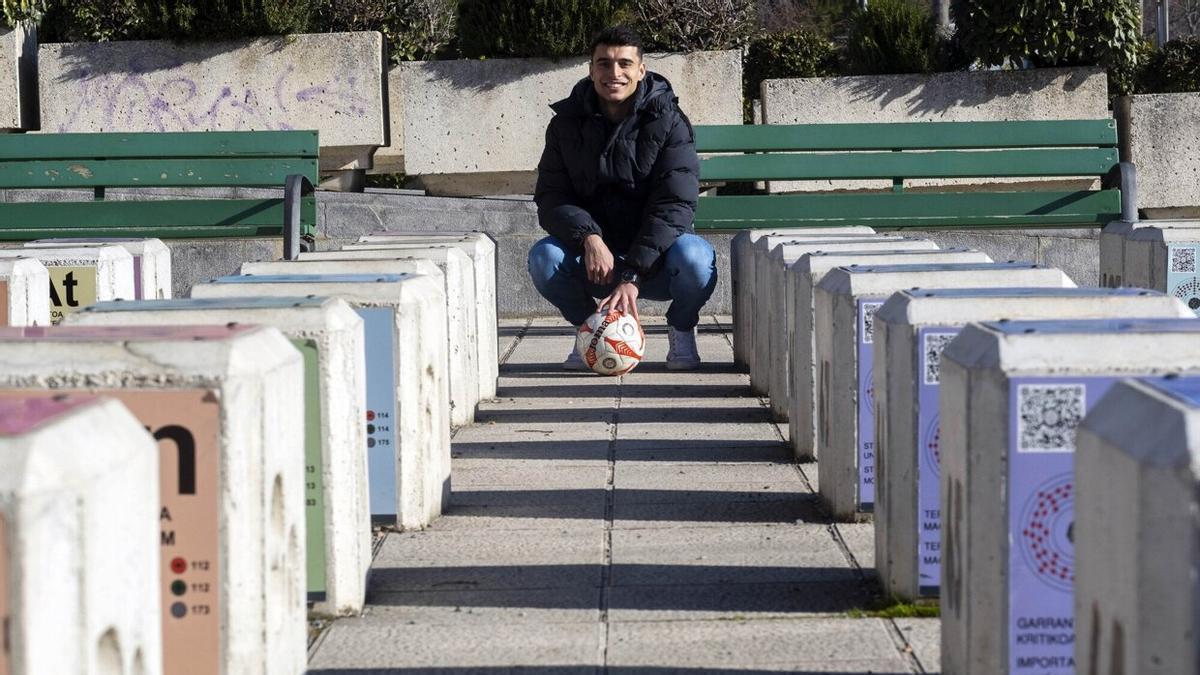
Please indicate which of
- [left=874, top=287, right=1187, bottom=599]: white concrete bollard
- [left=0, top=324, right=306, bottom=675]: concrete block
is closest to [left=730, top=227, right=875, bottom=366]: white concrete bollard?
[left=874, top=287, right=1187, bottom=599]: white concrete bollard

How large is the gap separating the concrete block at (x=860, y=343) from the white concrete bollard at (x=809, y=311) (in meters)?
0.43

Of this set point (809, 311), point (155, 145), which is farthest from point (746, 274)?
point (155, 145)

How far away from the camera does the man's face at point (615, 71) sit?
8.36 m

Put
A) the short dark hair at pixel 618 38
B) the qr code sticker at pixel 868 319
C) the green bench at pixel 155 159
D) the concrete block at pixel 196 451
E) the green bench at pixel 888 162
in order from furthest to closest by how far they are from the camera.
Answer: the green bench at pixel 888 162
the green bench at pixel 155 159
the short dark hair at pixel 618 38
the qr code sticker at pixel 868 319
the concrete block at pixel 196 451

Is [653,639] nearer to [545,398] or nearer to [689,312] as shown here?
[545,398]

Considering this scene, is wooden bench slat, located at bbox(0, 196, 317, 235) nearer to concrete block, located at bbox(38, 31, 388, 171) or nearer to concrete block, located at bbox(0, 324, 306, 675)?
concrete block, located at bbox(38, 31, 388, 171)

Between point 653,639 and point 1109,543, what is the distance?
5.66ft


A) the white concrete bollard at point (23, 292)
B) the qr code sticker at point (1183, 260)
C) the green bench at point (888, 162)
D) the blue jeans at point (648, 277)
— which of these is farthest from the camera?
the green bench at point (888, 162)

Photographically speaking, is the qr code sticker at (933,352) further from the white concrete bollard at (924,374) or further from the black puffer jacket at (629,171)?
the black puffer jacket at (629,171)

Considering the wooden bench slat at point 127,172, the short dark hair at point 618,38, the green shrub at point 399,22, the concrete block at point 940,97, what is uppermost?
the green shrub at point 399,22

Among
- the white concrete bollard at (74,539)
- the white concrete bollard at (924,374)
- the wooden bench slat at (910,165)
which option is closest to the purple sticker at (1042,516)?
the white concrete bollard at (924,374)

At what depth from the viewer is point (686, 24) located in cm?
1426

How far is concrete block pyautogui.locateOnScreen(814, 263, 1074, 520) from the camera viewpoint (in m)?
5.08

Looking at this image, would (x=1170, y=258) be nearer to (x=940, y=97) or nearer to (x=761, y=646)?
(x=761, y=646)
